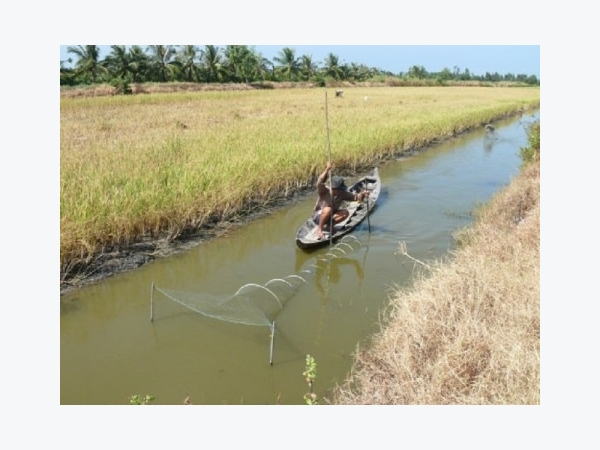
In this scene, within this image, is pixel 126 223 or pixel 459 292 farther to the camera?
pixel 126 223

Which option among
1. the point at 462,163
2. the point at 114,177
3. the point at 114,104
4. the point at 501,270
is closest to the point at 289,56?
the point at 114,104

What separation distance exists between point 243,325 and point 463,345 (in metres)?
2.12

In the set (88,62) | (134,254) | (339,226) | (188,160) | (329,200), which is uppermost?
(88,62)

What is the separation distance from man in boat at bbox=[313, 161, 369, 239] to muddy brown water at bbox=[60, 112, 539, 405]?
381 mm

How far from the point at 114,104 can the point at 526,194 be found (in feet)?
58.5

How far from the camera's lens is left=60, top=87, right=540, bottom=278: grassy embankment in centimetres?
585

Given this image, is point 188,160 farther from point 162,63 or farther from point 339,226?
point 162,63

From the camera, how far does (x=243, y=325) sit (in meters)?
4.45

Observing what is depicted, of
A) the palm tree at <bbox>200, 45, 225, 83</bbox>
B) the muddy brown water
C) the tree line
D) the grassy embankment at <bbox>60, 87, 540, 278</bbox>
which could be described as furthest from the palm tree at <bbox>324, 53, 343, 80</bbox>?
the muddy brown water

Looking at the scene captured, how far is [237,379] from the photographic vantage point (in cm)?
377

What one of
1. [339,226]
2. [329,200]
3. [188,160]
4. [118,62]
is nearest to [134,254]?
[329,200]

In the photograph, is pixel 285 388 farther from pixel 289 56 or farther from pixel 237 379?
pixel 289 56

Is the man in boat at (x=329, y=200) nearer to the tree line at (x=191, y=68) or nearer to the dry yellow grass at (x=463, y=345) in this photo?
the dry yellow grass at (x=463, y=345)

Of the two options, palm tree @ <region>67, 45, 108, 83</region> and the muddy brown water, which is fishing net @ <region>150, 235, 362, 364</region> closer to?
the muddy brown water
